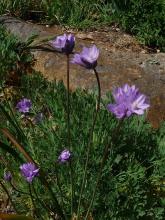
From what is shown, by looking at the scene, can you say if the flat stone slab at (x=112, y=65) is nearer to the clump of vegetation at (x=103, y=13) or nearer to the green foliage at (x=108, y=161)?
the clump of vegetation at (x=103, y=13)

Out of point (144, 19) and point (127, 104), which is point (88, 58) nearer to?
point (127, 104)

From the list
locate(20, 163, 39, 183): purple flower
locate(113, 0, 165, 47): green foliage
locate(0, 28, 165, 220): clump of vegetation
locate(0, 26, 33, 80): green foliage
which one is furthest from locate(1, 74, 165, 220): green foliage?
locate(113, 0, 165, 47): green foliage

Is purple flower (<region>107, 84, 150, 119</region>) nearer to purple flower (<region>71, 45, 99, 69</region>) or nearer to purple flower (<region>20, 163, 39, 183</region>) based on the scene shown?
purple flower (<region>71, 45, 99, 69</region>)

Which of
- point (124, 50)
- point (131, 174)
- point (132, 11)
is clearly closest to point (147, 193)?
point (131, 174)

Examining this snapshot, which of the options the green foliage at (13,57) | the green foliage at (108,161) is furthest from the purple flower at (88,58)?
the green foliage at (13,57)

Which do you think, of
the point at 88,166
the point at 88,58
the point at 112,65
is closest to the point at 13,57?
the point at 112,65

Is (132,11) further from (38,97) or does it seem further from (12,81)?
(38,97)
